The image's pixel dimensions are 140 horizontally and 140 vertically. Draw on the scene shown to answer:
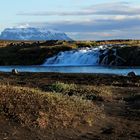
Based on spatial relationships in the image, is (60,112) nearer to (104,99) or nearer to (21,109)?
(21,109)

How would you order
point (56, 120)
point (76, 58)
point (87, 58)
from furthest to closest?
1. point (76, 58)
2. point (87, 58)
3. point (56, 120)

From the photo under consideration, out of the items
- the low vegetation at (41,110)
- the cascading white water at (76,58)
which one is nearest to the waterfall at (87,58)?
the cascading white water at (76,58)

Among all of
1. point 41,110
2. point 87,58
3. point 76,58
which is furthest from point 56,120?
point 76,58

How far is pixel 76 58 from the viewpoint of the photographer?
366 feet

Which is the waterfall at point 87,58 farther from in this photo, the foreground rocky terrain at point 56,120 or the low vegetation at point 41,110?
the low vegetation at point 41,110

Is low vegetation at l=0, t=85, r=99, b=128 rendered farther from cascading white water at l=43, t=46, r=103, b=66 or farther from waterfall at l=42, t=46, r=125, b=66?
cascading white water at l=43, t=46, r=103, b=66

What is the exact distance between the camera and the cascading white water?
110062mm

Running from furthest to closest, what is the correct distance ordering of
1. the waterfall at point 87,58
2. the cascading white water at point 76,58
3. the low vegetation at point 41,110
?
the cascading white water at point 76,58 < the waterfall at point 87,58 < the low vegetation at point 41,110

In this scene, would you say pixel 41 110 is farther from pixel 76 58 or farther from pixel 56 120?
pixel 76 58

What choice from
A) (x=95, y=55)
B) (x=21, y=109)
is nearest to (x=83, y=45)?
(x=95, y=55)

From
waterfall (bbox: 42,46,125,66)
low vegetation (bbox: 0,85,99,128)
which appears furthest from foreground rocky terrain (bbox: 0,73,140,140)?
waterfall (bbox: 42,46,125,66)

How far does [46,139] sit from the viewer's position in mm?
16344

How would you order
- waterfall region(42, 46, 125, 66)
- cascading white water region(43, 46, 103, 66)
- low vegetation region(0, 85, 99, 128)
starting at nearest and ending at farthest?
low vegetation region(0, 85, 99, 128), waterfall region(42, 46, 125, 66), cascading white water region(43, 46, 103, 66)

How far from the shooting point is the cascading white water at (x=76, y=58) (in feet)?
361
